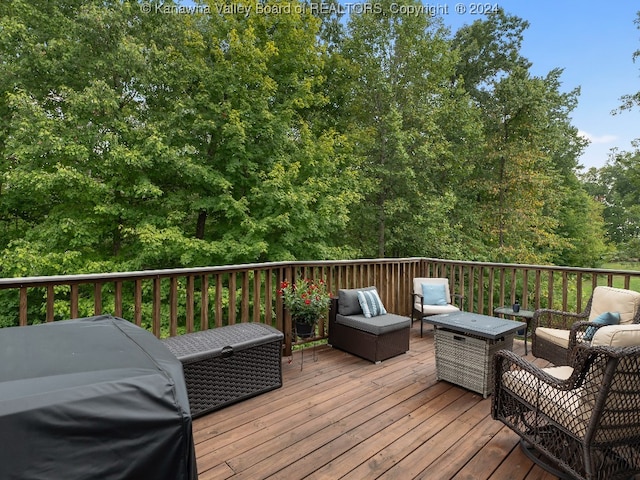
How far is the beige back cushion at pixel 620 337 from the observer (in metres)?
1.68

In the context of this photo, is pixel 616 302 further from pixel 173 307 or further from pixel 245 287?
pixel 173 307

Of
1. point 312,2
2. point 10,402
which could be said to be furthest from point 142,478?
point 312,2

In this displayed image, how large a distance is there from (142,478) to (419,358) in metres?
3.49

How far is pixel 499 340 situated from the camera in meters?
3.01

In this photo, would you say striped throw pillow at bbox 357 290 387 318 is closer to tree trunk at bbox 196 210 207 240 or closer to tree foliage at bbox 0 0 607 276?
tree foliage at bbox 0 0 607 276

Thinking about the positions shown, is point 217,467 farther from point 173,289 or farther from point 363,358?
point 363,358

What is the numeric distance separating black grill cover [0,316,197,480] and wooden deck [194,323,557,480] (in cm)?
131

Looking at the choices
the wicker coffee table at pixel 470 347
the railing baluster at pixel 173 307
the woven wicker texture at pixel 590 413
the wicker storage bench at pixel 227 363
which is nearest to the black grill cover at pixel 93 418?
the wicker storage bench at pixel 227 363

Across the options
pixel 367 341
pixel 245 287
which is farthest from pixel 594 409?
pixel 245 287

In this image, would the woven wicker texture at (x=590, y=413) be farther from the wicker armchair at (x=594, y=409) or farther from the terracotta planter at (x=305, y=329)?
the terracotta planter at (x=305, y=329)

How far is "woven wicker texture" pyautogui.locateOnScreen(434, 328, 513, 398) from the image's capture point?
2930 mm

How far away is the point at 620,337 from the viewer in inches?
66.4

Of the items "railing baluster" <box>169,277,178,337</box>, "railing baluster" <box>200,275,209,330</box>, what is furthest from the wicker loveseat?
"railing baluster" <box>169,277,178,337</box>

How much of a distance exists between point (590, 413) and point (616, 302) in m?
2.04
